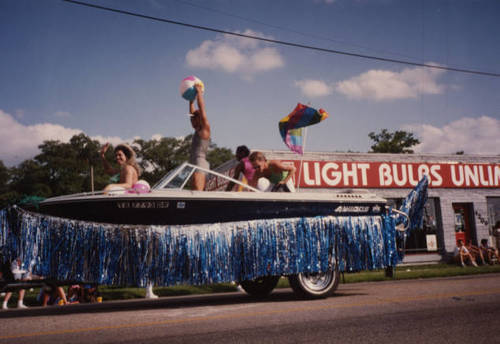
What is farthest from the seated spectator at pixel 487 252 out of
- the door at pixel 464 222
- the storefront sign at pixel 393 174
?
the storefront sign at pixel 393 174

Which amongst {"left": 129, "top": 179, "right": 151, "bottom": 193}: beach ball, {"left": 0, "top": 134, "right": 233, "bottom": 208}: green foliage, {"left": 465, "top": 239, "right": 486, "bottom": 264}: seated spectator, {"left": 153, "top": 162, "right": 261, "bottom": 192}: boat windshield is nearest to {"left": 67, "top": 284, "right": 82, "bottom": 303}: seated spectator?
{"left": 153, "top": 162, "right": 261, "bottom": 192}: boat windshield

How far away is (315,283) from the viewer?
730 cm

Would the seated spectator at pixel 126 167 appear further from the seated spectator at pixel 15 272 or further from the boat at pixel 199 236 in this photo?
the seated spectator at pixel 15 272

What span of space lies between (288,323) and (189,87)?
13.8 feet

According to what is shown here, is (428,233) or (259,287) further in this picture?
(428,233)

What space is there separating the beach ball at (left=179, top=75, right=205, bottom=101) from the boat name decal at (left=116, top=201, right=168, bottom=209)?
2.11m

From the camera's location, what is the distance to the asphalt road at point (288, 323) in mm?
4328

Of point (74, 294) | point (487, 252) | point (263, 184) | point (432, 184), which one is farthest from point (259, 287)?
point (432, 184)

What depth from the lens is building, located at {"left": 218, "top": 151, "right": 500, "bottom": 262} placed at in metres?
17.5

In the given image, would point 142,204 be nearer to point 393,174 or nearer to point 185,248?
point 185,248

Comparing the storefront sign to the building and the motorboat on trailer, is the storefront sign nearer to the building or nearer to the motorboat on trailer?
the building

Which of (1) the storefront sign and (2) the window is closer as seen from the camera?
(1) the storefront sign

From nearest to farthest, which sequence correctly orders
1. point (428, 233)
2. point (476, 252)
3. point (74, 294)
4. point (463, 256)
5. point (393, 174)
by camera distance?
point (74, 294), point (463, 256), point (476, 252), point (393, 174), point (428, 233)

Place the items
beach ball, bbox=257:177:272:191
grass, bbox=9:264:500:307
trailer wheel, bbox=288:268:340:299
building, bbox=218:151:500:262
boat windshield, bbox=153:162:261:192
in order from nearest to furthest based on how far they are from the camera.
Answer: boat windshield, bbox=153:162:261:192 < trailer wheel, bbox=288:268:340:299 < beach ball, bbox=257:177:272:191 < grass, bbox=9:264:500:307 < building, bbox=218:151:500:262
